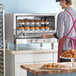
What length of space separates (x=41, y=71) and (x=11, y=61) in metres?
2.68

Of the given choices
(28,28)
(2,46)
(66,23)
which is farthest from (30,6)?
(66,23)

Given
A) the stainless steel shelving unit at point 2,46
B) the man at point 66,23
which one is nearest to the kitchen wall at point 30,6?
the stainless steel shelving unit at point 2,46

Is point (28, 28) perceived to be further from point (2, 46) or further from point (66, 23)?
point (66, 23)

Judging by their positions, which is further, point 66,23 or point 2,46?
point 2,46

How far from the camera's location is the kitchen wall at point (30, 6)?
6.56 meters

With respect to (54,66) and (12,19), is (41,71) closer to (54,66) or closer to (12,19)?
(54,66)

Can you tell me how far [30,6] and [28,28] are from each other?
32.6 inches

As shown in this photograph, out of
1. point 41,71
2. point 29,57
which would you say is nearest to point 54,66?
point 41,71

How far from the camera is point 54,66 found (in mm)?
3736

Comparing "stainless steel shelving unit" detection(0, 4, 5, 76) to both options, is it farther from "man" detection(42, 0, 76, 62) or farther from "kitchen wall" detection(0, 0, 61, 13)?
"man" detection(42, 0, 76, 62)

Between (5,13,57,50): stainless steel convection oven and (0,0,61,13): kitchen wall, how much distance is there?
0.30 meters

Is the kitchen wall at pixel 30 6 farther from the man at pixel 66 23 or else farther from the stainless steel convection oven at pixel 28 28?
the man at pixel 66 23

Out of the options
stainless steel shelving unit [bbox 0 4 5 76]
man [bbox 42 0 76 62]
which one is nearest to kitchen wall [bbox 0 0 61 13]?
stainless steel shelving unit [bbox 0 4 5 76]

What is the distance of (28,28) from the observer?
6.17m
